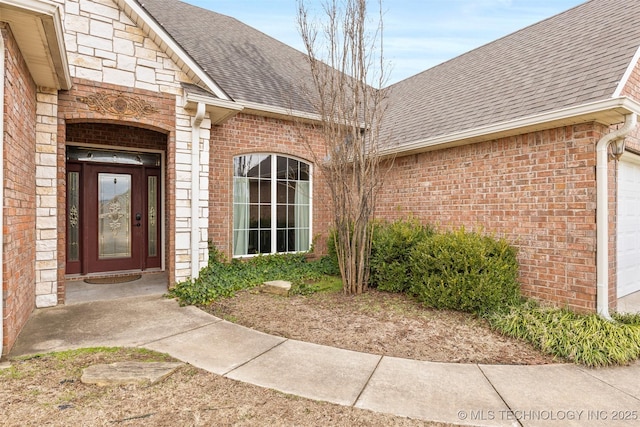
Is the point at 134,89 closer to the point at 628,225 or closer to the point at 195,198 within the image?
the point at 195,198

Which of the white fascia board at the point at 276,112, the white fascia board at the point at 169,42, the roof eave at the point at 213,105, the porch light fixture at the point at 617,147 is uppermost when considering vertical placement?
the white fascia board at the point at 169,42

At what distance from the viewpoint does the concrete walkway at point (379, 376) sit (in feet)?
8.64

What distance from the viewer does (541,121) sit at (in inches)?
191

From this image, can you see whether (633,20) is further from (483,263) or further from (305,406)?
(305,406)

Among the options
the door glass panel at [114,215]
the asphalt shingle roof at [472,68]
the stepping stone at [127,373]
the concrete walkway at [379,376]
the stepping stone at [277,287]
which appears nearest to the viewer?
the concrete walkway at [379,376]

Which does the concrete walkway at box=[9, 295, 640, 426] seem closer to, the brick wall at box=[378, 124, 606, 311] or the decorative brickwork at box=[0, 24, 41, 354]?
the decorative brickwork at box=[0, 24, 41, 354]

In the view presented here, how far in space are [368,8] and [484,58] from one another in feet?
14.8

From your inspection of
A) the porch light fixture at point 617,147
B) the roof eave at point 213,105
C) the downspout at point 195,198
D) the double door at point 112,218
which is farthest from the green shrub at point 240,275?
the porch light fixture at point 617,147

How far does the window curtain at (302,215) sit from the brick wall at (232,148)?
0.26m

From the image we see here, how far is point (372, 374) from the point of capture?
3.16m

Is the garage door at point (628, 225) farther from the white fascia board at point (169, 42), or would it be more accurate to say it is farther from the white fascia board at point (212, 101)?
the white fascia board at point (169, 42)

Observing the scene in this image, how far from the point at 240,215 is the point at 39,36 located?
4356mm

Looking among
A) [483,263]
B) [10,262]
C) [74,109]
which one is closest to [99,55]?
[74,109]

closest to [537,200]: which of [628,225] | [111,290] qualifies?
[628,225]
